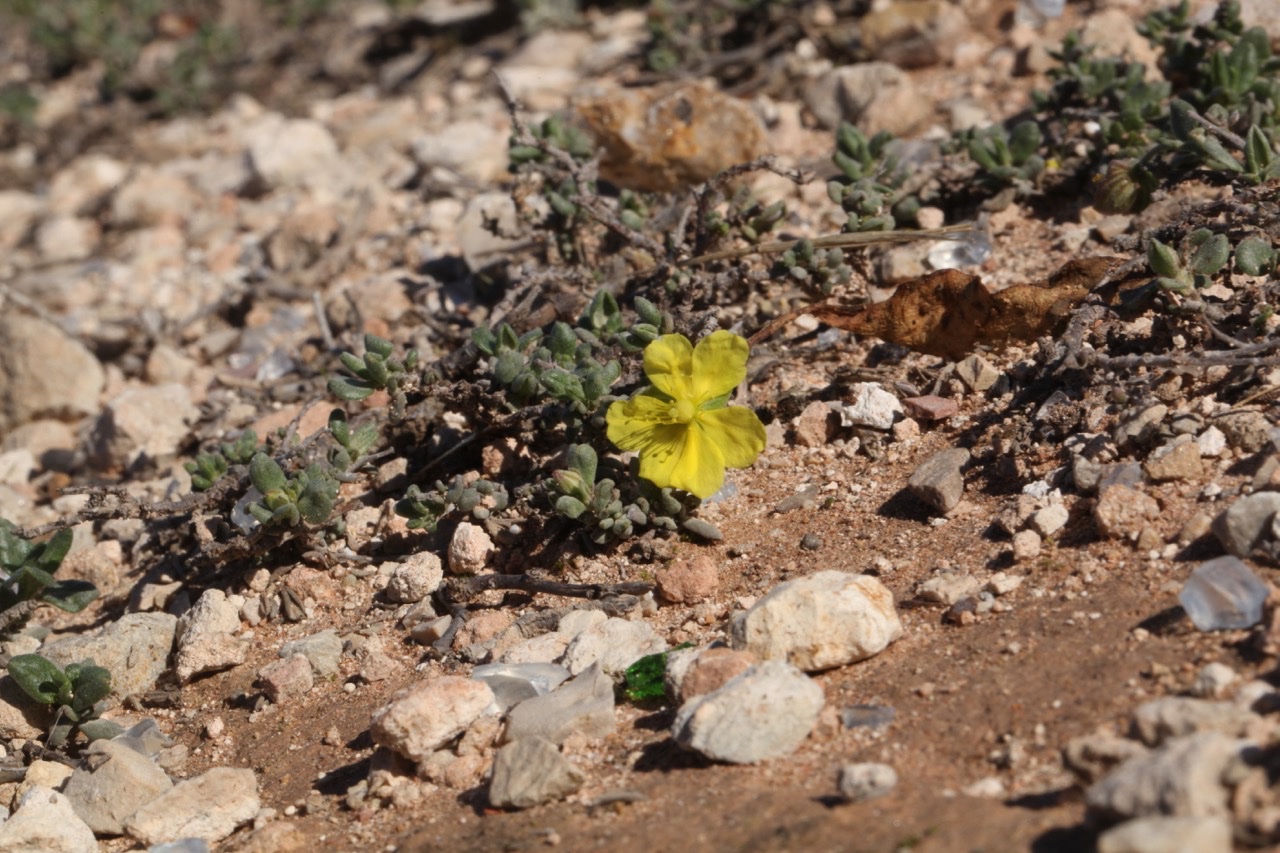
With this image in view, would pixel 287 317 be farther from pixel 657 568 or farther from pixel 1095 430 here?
pixel 1095 430

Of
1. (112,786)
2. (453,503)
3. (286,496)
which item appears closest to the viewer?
(112,786)

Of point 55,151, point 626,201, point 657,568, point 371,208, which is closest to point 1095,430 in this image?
point 657,568

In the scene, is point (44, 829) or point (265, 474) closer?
point (44, 829)

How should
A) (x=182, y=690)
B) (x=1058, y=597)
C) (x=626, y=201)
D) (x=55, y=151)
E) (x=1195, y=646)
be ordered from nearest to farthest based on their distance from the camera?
(x=1195, y=646)
(x=1058, y=597)
(x=182, y=690)
(x=626, y=201)
(x=55, y=151)

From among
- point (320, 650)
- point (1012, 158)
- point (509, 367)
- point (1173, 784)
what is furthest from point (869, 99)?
point (1173, 784)

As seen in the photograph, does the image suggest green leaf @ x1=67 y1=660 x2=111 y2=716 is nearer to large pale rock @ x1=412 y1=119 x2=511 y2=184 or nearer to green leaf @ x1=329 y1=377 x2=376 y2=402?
green leaf @ x1=329 y1=377 x2=376 y2=402

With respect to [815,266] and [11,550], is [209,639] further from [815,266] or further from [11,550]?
[815,266]
